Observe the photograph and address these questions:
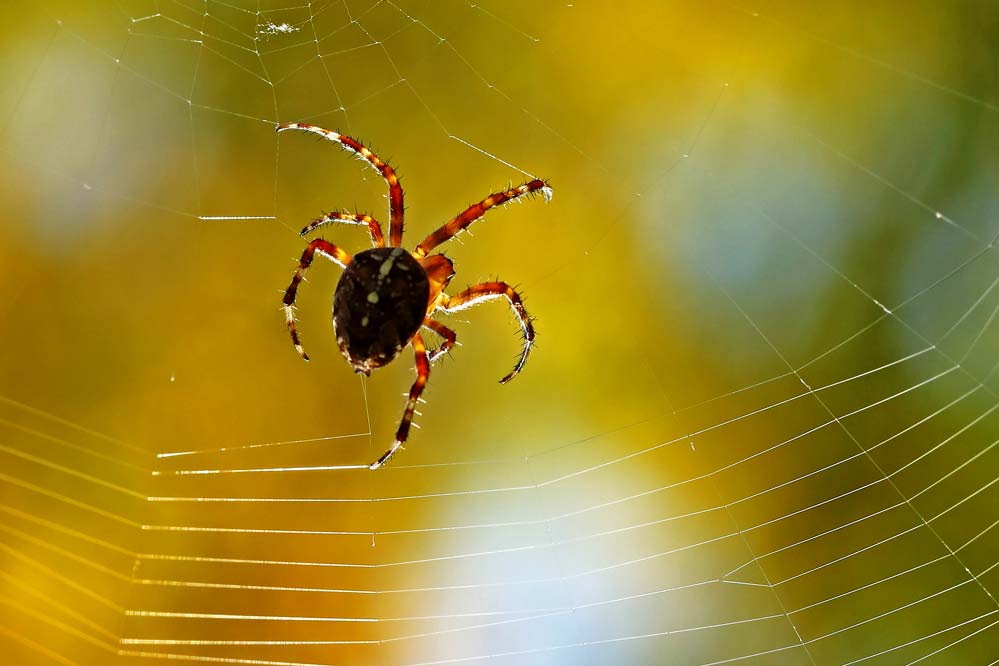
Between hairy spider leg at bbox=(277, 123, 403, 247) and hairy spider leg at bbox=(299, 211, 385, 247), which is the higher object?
hairy spider leg at bbox=(277, 123, 403, 247)

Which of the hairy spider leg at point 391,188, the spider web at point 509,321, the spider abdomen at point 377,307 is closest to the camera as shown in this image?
the spider abdomen at point 377,307

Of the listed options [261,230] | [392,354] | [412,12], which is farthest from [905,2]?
[261,230]

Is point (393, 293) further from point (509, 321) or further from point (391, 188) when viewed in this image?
point (509, 321)

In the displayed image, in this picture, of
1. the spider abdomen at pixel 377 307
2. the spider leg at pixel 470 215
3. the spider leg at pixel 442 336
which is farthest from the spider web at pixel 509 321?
the spider abdomen at pixel 377 307

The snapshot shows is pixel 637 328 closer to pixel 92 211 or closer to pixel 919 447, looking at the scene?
pixel 919 447

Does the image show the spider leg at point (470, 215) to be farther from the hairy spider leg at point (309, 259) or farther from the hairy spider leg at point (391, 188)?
the hairy spider leg at point (309, 259)

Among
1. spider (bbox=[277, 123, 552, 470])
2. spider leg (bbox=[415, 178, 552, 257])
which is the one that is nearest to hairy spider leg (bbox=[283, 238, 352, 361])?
spider (bbox=[277, 123, 552, 470])

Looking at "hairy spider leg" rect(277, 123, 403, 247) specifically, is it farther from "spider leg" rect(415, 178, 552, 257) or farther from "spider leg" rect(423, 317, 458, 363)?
"spider leg" rect(423, 317, 458, 363)
